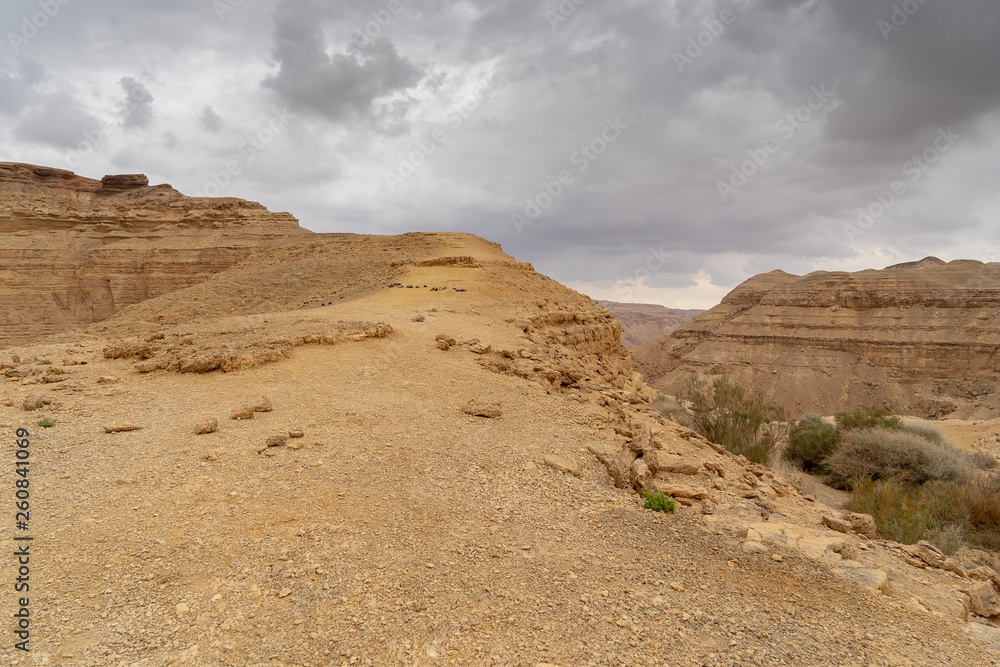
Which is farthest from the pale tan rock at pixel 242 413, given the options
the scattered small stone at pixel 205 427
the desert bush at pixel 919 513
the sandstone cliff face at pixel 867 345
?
the sandstone cliff face at pixel 867 345

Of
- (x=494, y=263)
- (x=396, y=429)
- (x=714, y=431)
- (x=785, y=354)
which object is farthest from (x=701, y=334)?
(x=396, y=429)

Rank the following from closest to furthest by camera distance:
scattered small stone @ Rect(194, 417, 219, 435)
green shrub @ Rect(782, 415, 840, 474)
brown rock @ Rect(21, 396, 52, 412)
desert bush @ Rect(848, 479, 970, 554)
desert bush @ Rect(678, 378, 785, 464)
Answer: scattered small stone @ Rect(194, 417, 219, 435), desert bush @ Rect(848, 479, 970, 554), brown rock @ Rect(21, 396, 52, 412), desert bush @ Rect(678, 378, 785, 464), green shrub @ Rect(782, 415, 840, 474)

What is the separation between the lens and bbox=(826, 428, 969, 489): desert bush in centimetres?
1062

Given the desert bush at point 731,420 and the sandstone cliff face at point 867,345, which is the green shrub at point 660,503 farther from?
the sandstone cliff face at point 867,345

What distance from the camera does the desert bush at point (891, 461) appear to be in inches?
418

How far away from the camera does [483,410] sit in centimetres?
685

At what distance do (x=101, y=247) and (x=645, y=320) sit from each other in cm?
13584

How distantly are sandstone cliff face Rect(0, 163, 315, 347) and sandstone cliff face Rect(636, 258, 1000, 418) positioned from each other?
40079 millimetres

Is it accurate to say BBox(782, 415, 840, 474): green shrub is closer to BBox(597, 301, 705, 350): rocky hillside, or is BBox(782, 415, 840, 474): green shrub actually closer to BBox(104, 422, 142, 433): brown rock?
BBox(104, 422, 142, 433): brown rock

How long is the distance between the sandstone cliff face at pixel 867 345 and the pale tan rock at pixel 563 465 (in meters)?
44.9

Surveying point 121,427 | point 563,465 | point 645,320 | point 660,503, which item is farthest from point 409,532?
point 645,320

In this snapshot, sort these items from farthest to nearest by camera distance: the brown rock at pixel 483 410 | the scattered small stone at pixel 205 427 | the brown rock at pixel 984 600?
the brown rock at pixel 483 410, the scattered small stone at pixel 205 427, the brown rock at pixel 984 600

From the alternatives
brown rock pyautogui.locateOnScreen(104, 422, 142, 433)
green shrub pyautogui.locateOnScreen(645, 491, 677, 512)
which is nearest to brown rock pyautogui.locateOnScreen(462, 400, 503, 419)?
green shrub pyautogui.locateOnScreen(645, 491, 677, 512)

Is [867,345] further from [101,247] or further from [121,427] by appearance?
[101,247]
